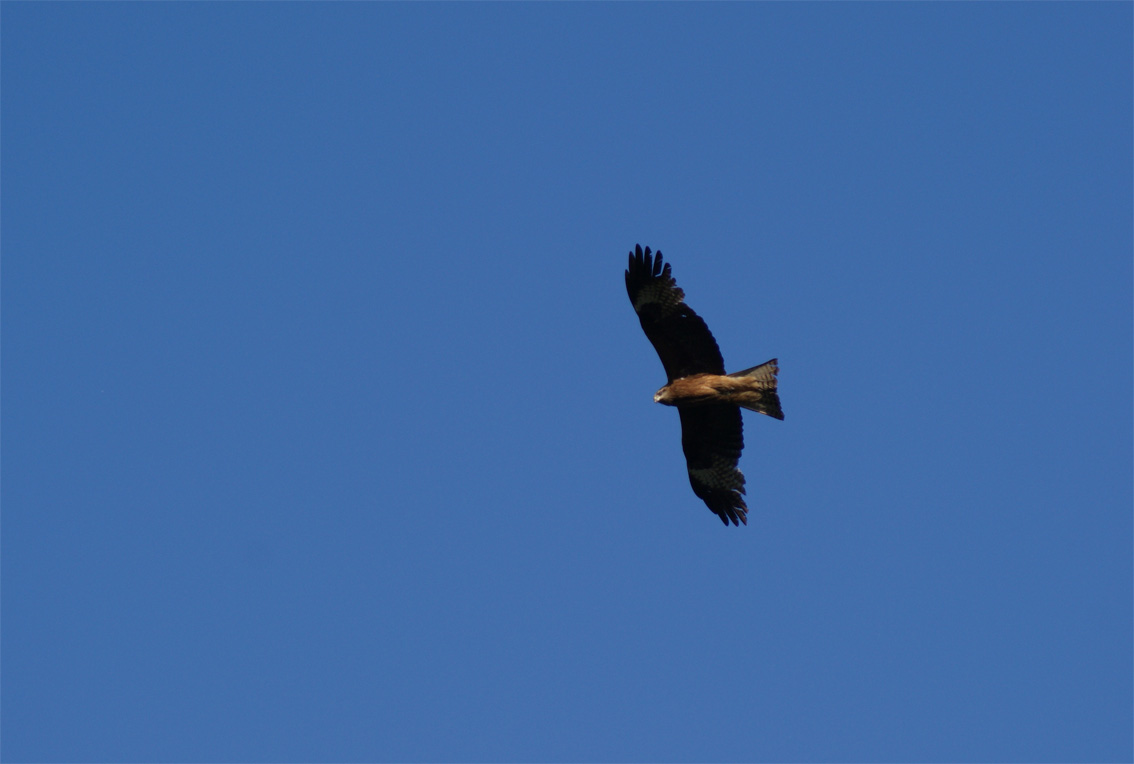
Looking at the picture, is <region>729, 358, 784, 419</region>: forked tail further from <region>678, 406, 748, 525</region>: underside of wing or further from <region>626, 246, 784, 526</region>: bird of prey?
<region>678, 406, 748, 525</region>: underside of wing

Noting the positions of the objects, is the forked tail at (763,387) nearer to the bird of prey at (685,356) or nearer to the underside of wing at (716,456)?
the bird of prey at (685,356)

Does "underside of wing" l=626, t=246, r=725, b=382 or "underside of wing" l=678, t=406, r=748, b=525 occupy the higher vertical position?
"underside of wing" l=626, t=246, r=725, b=382

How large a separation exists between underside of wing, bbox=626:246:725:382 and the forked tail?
38cm

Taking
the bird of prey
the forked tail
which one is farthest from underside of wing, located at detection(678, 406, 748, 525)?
A: the forked tail

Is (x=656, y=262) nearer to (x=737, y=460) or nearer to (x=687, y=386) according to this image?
(x=687, y=386)

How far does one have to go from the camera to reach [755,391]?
1444 centimetres

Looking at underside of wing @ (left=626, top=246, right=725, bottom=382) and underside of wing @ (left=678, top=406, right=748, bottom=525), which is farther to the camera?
underside of wing @ (left=678, top=406, right=748, bottom=525)

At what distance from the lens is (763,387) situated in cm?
1440

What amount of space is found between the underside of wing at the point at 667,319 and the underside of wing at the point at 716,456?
2.53 ft

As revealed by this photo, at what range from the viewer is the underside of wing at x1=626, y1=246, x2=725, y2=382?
47.4ft

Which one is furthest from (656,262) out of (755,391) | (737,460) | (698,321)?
(737,460)

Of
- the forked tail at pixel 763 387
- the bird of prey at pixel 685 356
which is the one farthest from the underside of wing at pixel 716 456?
the forked tail at pixel 763 387

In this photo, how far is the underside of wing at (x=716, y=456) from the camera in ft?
50.4

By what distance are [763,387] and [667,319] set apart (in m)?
1.29
